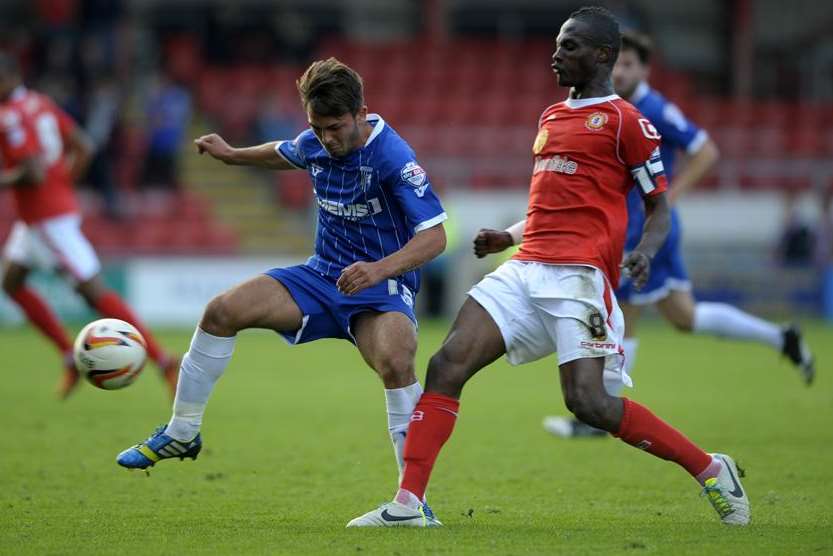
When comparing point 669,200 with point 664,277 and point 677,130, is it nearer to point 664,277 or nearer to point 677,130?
point 677,130

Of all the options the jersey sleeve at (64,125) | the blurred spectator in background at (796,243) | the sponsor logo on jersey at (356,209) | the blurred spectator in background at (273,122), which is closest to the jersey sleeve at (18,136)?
the jersey sleeve at (64,125)

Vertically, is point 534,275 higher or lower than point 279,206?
higher

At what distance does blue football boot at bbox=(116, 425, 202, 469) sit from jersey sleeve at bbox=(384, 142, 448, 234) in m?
1.50

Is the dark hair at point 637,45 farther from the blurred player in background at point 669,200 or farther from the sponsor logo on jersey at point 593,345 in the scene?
the sponsor logo on jersey at point 593,345

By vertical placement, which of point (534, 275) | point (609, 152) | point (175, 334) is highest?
point (609, 152)

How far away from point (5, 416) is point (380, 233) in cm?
487

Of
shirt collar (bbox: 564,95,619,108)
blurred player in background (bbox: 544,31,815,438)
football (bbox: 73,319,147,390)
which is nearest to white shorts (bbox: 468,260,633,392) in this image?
shirt collar (bbox: 564,95,619,108)

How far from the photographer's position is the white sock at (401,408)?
5973 millimetres

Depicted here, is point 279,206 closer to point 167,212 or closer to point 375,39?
point 167,212

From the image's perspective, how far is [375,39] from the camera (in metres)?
29.0

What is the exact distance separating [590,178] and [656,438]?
1182 mm

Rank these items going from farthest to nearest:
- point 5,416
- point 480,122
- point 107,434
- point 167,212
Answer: point 480,122
point 167,212
point 5,416
point 107,434

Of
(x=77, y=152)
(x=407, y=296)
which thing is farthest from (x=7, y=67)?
(x=407, y=296)

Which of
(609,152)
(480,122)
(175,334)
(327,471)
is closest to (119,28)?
(480,122)
